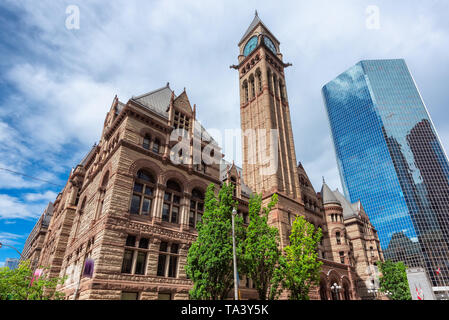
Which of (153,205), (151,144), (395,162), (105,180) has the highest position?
(395,162)

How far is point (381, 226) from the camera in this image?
116 m

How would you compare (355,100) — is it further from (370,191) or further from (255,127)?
(255,127)

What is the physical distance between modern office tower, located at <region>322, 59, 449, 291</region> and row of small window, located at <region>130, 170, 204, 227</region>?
340 ft

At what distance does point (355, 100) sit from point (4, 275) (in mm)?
161622

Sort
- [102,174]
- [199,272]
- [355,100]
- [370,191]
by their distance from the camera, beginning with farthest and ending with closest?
[355,100]
[370,191]
[102,174]
[199,272]

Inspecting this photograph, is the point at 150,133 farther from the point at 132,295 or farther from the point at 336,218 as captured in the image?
the point at 336,218

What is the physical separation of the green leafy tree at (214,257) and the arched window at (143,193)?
617 cm

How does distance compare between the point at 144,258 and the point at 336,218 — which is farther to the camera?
the point at 336,218

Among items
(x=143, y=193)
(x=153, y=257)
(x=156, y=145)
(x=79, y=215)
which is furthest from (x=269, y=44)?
(x=153, y=257)

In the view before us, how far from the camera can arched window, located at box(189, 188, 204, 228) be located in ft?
89.0

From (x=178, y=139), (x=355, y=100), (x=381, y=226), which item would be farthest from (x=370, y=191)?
(x=178, y=139)

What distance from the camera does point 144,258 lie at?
2200cm

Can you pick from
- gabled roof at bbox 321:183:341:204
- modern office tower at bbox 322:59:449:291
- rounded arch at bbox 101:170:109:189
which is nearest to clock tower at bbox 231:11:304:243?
gabled roof at bbox 321:183:341:204

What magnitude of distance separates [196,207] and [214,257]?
970 centimetres
